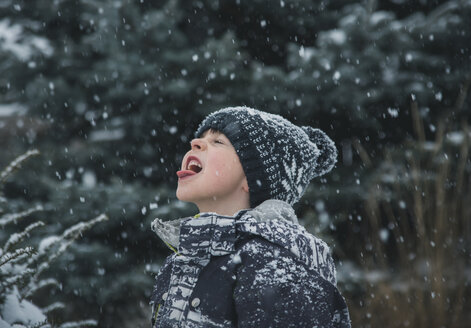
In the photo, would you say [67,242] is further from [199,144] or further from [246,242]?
[246,242]

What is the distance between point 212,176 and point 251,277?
0.40m

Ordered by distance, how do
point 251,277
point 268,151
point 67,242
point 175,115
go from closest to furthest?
point 251,277 < point 268,151 < point 67,242 < point 175,115

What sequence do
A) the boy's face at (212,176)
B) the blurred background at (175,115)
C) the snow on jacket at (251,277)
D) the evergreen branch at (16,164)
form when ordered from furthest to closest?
the blurred background at (175,115), the evergreen branch at (16,164), the boy's face at (212,176), the snow on jacket at (251,277)

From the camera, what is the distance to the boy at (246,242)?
1229 millimetres

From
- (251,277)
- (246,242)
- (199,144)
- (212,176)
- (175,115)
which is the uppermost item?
(175,115)

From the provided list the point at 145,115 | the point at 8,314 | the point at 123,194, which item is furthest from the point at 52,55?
the point at 8,314

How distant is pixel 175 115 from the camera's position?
3.91 meters

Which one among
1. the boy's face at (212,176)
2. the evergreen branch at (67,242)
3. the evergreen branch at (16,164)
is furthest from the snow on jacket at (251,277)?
the evergreen branch at (16,164)

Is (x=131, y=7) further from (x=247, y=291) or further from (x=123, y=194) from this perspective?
(x=247, y=291)

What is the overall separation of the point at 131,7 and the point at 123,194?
169 centimetres

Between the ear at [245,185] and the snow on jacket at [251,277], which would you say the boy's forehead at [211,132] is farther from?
the snow on jacket at [251,277]

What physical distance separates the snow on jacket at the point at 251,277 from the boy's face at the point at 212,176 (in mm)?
131

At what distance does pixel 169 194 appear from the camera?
3.56 metres

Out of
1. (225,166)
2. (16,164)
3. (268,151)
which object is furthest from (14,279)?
(268,151)
